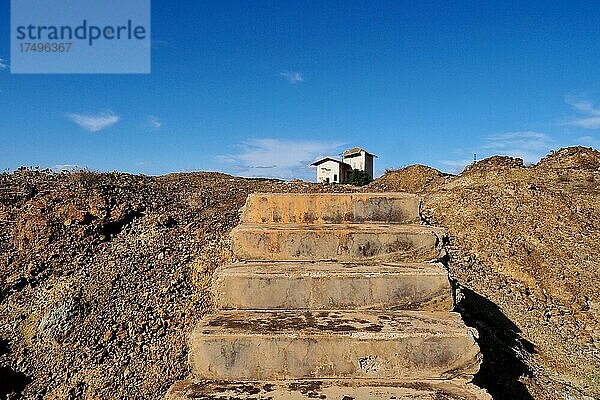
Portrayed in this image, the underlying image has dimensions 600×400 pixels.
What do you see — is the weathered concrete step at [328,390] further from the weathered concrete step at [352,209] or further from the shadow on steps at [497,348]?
the shadow on steps at [497,348]

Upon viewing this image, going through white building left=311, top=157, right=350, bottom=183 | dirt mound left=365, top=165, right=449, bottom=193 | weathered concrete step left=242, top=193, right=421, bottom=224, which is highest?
white building left=311, top=157, right=350, bottom=183

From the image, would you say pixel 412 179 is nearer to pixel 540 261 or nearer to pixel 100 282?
pixel 540 261

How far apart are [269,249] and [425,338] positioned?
0.87m

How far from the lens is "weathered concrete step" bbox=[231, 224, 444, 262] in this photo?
7.00 feet

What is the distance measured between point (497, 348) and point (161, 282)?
3.27 m

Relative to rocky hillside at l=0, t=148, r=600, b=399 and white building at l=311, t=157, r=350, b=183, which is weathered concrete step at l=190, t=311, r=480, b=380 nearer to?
rocky hillside at l=0, t=148, r=600, b=399

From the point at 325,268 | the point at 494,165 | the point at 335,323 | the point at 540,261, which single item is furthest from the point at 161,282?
the point at 494,165

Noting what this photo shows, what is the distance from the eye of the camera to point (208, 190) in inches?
276

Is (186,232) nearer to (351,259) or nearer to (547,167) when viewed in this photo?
(351,259)

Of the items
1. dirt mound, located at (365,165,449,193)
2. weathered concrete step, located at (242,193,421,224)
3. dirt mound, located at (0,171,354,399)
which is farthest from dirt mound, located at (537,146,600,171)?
weathered concrete step, located at (242,193,421,224)

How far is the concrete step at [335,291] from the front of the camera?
1.83 m

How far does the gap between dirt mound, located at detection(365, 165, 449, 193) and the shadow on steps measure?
6.63m

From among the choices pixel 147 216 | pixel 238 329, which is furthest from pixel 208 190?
pixel 238 329

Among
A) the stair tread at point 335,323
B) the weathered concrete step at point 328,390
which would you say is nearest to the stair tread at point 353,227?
the stair tread at point 335,323
